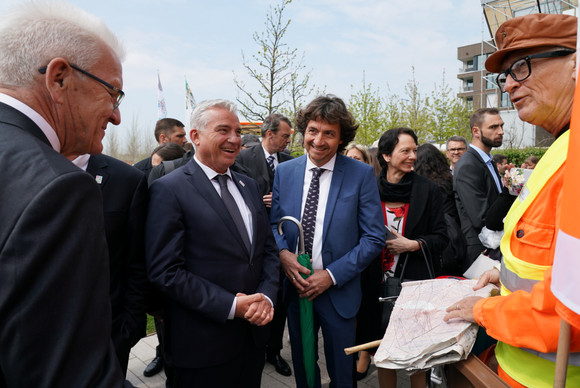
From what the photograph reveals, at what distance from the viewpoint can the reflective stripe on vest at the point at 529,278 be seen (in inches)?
52.1

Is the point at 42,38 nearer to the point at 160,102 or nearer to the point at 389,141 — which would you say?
the point at 389,141

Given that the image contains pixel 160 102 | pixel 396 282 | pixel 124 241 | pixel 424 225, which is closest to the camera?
pixel 124 241

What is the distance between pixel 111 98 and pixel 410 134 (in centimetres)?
280

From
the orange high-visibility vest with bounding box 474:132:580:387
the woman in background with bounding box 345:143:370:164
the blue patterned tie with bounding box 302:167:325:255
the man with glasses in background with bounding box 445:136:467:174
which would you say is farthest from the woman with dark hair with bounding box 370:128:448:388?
the man with glasses in background with bounding box 445:136:467:174

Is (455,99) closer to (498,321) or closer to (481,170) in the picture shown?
(481,170)

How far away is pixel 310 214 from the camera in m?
2.79

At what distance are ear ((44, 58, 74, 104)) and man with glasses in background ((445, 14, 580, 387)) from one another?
1615mm

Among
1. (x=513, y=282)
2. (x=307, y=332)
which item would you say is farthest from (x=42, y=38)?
(x=307, y=332)

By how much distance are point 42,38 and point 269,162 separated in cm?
437

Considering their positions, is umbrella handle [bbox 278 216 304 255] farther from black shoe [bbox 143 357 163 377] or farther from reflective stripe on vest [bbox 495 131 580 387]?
black shoe [bbox 143 357 163 377]

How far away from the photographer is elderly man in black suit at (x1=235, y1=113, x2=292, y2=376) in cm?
388

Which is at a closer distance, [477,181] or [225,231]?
[225,231]

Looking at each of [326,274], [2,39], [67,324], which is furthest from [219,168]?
[67,324]

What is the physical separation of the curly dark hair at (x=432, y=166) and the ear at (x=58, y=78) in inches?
150
